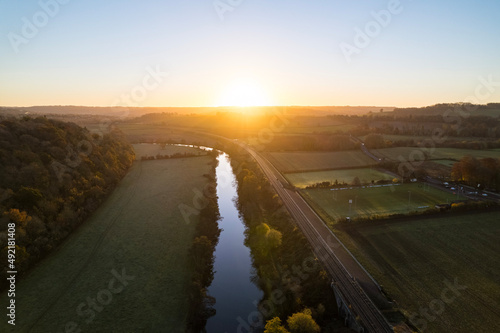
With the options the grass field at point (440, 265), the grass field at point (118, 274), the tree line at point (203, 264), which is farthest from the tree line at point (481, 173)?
the grass field at point (118, 274)

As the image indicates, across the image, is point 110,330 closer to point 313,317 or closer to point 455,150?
point 313,317

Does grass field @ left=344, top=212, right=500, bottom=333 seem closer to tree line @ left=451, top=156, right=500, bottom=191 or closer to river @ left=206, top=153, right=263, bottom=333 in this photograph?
river @ left=206, top=153, right=263, bottom=333

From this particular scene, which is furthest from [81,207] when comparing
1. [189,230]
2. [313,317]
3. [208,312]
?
[313,317]

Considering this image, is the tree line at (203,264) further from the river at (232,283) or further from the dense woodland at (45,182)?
the dense woodland at (45,182)

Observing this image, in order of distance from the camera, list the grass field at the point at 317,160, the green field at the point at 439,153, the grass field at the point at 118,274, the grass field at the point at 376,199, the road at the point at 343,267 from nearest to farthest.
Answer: the road at the point at 343,267 → the grass field at the point at 118,274 → the grass field at the point at 376,199 → the grass field at the point at 317,160 → the green field at the point at 439,153

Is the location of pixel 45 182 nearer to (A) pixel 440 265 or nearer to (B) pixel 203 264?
(B) pixel 203 264
